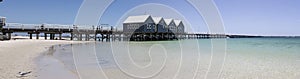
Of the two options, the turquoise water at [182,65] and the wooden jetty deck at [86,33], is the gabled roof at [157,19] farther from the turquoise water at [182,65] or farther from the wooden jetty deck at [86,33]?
the turquoise water at [182,65]

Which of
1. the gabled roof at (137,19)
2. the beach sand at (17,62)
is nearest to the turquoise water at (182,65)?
the beach sand at (17,62)

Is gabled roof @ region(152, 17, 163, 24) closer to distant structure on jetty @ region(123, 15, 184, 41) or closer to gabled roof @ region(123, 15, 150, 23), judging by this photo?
distant structure on jetty @ region(123, 15, 184, 41)

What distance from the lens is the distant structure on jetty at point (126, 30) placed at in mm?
37594

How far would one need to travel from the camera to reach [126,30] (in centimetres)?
5375

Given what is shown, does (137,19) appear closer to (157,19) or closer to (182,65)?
(157,19)

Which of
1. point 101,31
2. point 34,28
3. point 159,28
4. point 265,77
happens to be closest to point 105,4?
point 265,77

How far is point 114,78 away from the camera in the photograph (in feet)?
27.7

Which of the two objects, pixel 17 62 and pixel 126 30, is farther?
pixel 126 30

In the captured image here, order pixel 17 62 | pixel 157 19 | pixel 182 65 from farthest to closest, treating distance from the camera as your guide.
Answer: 1. pixel 157 19
2. pixel 182 65
3. pixel 17 62

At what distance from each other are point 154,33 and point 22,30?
25.7 metres

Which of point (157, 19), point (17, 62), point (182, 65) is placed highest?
point (157, 19)

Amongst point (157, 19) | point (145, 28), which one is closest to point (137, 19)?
point (145, 28)

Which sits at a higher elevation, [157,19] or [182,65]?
[157,19]

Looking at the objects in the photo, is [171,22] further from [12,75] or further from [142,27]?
[12,75]
